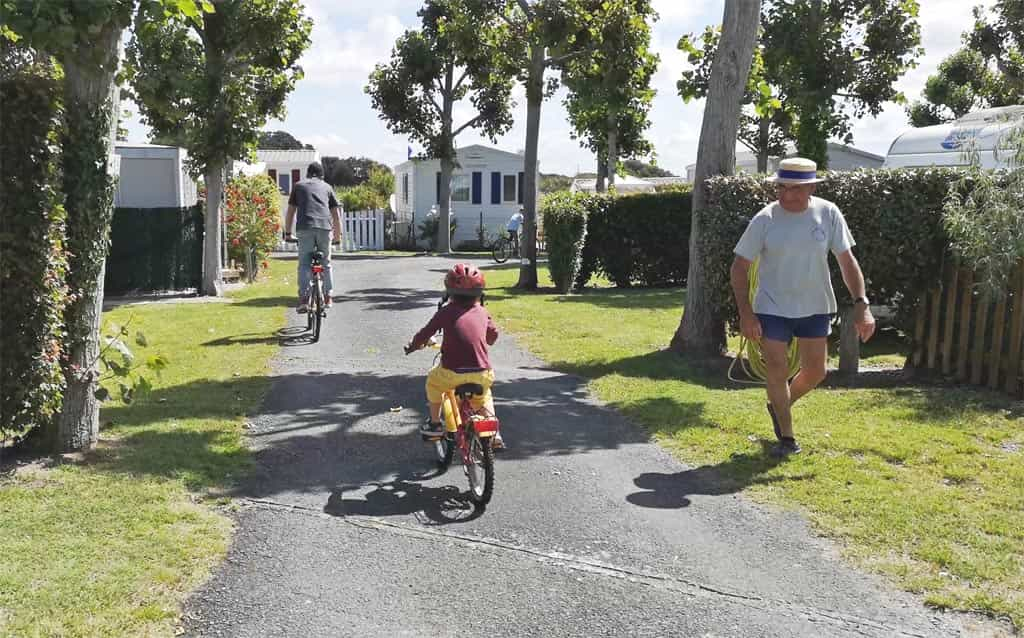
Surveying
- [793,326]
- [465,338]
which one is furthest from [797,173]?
A: [465,338]

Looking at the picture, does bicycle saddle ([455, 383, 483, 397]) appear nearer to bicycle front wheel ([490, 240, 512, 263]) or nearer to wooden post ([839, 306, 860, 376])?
wooden post ([839, 306, 860, 376])

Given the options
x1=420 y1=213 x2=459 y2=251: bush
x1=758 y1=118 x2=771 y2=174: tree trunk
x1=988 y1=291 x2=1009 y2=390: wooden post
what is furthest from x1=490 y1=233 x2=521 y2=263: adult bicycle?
x1=988 y1=291 x2=1009 y2=390: wooden post

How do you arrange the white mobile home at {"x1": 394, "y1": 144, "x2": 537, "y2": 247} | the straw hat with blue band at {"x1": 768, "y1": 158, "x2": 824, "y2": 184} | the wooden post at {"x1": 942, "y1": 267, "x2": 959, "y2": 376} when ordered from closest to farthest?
1. the straw hat with blue band at {"x1": 768, "y1": 158, "x2": 824, "y2": 184}
2. the wooden post at {"x1": 942, "y1": 267, "x2": 959, "y2": 376}
3. the white mobile home at {"x1": 394, "y1": 144, "x2": 537, "y2": 247}

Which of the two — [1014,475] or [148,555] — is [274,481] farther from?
[1014,475]

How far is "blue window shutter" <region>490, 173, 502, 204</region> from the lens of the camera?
4269 cm

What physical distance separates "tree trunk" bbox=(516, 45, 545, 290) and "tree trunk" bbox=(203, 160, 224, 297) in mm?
5686

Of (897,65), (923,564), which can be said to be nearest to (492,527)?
(923,564)

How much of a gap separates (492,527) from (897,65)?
24.6m

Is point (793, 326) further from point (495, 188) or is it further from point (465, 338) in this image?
point (495, 188)

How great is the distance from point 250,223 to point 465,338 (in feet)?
52.7

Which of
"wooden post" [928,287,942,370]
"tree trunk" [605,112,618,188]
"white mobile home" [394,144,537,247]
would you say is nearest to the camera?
"wooden post" [928,287,942,370]

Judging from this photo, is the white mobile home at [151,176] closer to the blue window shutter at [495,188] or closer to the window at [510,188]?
the blue window shutter at [495,188]

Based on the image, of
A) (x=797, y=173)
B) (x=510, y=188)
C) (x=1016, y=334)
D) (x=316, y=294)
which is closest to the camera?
(x=797, y=173)

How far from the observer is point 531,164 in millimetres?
19812
